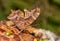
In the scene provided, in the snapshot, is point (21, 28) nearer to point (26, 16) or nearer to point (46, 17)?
point (26, 16)

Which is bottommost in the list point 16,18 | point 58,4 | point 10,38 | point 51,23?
point 51,23

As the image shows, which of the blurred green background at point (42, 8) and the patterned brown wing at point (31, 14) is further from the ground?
the patterned brown wing at point (31, 14)

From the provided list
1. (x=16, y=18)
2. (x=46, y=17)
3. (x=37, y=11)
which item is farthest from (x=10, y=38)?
(x=46, y=17)

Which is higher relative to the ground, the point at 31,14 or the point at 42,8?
the point at 31,14

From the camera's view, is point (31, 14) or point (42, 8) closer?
point (31, 14)

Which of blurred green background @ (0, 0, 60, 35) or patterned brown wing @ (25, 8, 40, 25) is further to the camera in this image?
blurred green background @ (0, 0, 60, 35)

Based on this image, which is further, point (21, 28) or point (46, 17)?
point (46, 17)

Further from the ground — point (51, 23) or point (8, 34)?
point (8, 34)

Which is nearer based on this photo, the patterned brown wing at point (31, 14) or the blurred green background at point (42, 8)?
the patterned brown wing at point (31, 14)

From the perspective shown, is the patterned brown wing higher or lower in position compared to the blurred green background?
higher
